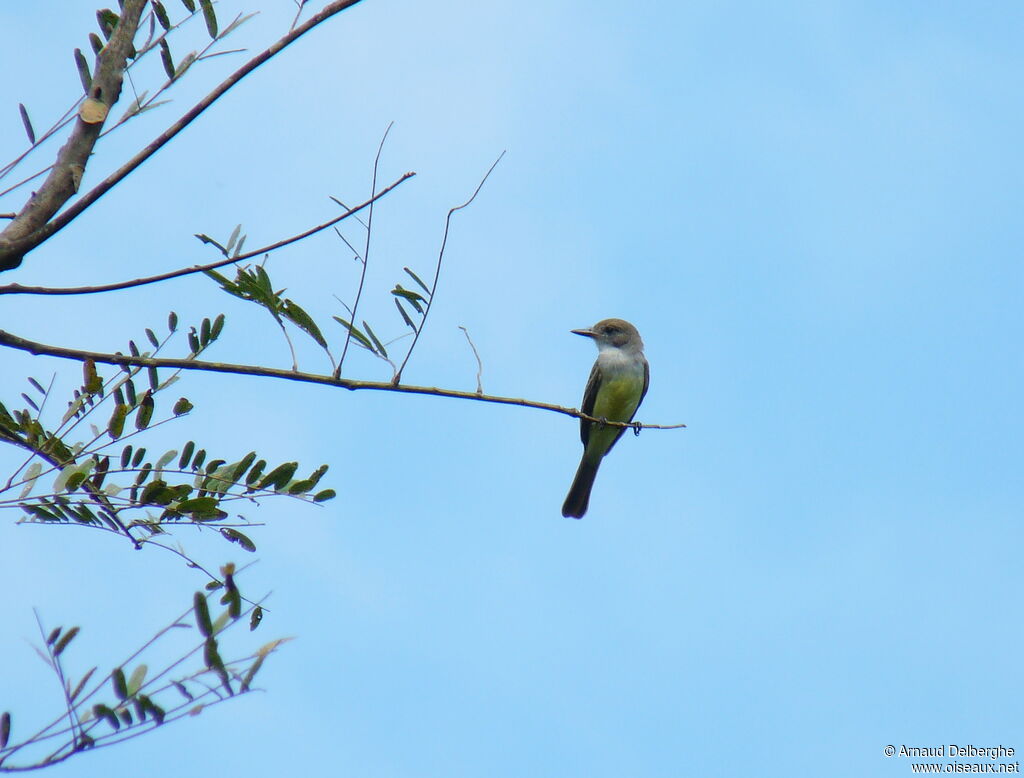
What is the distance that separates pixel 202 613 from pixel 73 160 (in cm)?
123

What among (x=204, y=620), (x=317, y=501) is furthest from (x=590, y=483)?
(x=204, y=620)

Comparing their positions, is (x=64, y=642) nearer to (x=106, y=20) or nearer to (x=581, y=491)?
(x=106, y=20)

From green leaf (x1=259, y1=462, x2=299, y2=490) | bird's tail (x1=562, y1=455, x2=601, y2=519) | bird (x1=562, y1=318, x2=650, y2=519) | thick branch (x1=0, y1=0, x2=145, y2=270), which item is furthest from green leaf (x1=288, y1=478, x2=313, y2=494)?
bird's tail (x1=562, y1=455, x2=601, y2=519)

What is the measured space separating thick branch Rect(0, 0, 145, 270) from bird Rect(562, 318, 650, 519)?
7569mm

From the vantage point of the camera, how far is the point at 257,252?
113 inches

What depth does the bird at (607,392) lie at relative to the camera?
10578mm

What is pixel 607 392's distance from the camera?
1059 cm

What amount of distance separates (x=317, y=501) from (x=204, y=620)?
5.11 ft

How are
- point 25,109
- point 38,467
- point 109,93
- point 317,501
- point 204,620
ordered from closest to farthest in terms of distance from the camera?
point 204,620 < point 109,93 < point 25,109 < point 38,467 < point 317,501

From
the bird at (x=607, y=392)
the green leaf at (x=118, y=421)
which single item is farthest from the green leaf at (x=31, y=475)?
the bird at (x=607, y=392)

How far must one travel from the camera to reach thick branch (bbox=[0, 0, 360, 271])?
2564mm

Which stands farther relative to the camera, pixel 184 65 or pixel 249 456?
→ pixel 249 456

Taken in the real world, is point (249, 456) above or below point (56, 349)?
above

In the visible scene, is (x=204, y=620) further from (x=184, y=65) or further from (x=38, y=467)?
(x=184, y=65)
